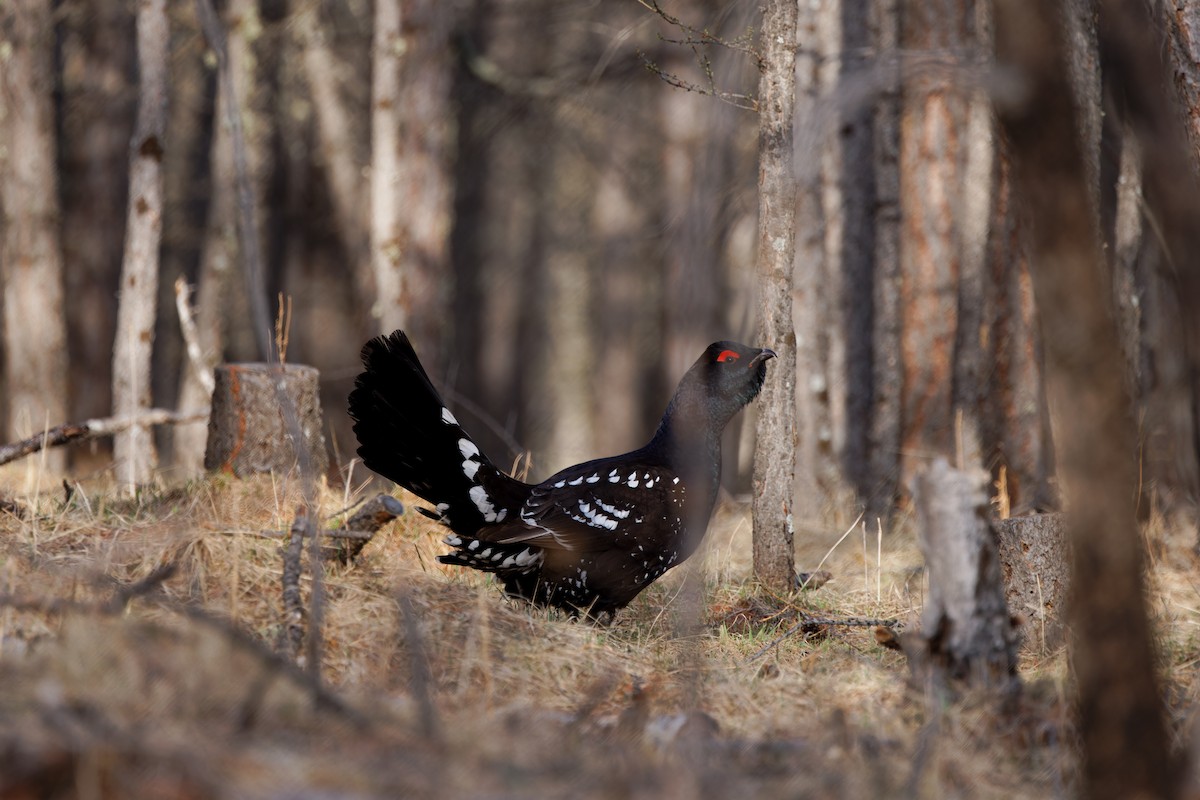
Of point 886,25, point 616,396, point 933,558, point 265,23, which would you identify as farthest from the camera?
point 616,396

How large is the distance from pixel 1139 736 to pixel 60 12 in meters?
11.0

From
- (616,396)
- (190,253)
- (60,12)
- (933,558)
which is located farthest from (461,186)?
(933,558)

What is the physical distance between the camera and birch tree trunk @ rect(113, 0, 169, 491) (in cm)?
893

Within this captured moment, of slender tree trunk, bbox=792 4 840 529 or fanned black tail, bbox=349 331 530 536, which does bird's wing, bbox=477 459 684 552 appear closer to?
fanned black tail, bbox=349 331 530 536

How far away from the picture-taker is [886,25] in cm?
895

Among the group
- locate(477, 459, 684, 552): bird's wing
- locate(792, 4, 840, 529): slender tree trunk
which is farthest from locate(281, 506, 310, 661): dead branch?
locate(792, 4, 840, 529): slender tree trunk

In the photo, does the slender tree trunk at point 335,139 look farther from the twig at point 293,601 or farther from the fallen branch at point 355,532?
the twig at point 293,601

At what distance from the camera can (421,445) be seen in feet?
17.0

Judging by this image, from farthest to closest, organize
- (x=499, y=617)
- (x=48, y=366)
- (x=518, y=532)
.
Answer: (x=48, y=366)
(x=518, y=532)
(x=499, y=617)

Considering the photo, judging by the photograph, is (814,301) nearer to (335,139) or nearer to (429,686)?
(429,686)

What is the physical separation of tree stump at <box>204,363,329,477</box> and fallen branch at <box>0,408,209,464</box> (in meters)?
0.75

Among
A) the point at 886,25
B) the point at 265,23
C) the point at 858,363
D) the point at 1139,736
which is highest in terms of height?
the point at 265,23

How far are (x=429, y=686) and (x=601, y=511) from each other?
158 centimetres

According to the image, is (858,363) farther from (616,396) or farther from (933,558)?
(616,396)
